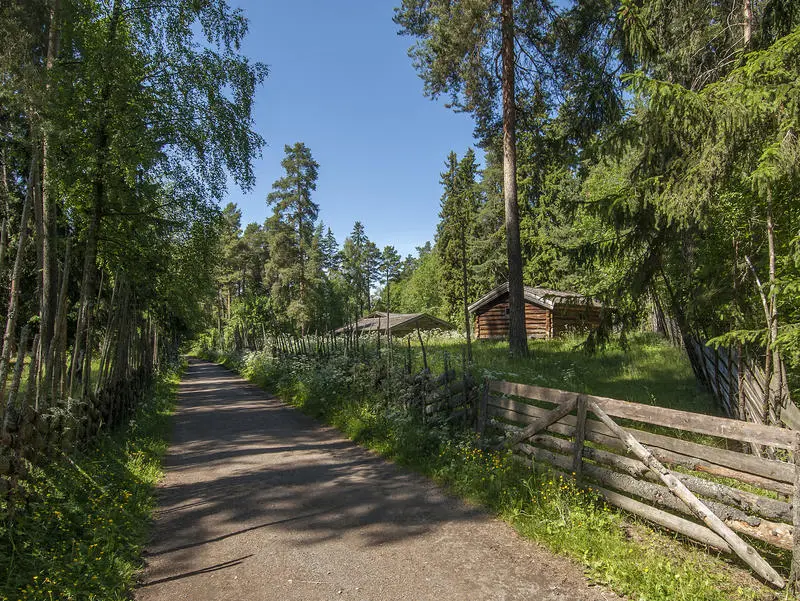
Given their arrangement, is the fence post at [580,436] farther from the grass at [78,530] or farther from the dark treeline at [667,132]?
the grass at [78,530]

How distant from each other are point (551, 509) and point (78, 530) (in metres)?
4.87

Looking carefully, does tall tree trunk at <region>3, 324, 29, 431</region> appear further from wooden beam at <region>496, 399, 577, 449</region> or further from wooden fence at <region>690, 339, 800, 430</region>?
wooden fence at <region>690, 339, 800, 430</region>

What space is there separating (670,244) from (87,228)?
997 cm

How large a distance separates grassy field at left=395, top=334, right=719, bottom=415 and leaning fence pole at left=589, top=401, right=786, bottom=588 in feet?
11.5

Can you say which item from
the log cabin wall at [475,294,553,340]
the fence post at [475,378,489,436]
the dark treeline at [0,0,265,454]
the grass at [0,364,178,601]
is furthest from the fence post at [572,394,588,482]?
the log cabin wall at [475,294,553,340]

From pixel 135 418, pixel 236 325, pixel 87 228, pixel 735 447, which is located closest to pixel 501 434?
pixel 735 447

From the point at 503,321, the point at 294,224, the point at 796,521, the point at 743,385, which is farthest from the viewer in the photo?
the point at 294,224

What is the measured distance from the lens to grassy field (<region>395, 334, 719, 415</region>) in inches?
386

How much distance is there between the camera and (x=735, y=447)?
6.99m

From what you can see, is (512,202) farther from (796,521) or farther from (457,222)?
(457,222)

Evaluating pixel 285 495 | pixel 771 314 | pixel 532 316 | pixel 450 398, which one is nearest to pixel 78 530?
pixel 285 495

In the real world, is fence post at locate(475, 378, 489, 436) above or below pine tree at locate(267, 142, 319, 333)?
below

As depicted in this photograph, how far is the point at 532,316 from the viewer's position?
2889 centimetres

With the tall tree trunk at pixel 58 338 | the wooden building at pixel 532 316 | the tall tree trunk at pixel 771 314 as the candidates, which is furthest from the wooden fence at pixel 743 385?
the wooden building at pixel 532 316
